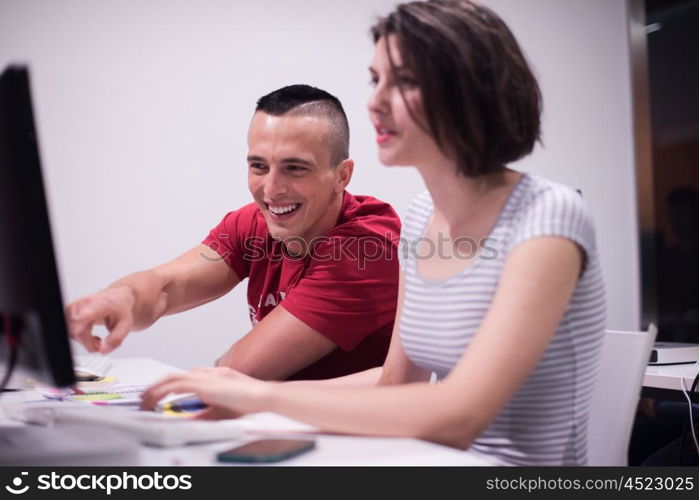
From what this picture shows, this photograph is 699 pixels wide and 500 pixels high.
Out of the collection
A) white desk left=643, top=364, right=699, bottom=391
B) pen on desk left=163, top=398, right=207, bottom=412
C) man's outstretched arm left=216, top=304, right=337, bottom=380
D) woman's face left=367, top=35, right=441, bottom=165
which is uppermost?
woman's face left=367, top=35, right=441, bottom=165

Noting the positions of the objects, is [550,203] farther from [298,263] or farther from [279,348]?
[298,263]

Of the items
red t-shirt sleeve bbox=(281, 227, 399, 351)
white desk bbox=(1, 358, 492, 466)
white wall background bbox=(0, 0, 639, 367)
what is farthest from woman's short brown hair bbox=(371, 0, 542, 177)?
white wall background bbox=(0, 0, 639, 367)

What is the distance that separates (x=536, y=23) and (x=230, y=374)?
310 cm

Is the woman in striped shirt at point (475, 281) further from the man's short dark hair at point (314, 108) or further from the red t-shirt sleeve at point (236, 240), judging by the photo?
the red t-shirt sleeve at point (236, 240)

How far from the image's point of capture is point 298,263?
1.79 m

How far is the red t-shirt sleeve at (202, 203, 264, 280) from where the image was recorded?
77.4 inches

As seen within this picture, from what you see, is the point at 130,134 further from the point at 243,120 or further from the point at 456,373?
the point at 456,373

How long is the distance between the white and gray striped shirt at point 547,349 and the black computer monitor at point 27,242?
0.53 m

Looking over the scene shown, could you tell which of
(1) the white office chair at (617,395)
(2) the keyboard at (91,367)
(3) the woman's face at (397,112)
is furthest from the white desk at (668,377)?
(2) the keyboard at (91,367)

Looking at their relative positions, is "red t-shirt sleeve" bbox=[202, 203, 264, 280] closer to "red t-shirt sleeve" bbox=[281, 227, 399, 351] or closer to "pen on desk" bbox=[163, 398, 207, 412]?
"red t-shirt sleeve" bbox=[281, 227, 399, 351]

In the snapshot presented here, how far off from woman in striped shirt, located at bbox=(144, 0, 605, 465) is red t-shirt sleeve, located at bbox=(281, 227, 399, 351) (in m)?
0.49

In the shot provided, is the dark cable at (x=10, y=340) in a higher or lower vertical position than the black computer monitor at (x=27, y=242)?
lower

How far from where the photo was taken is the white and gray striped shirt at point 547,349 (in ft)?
3.21
